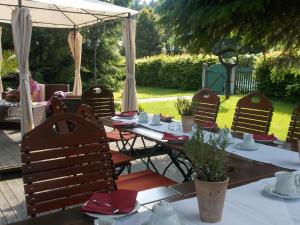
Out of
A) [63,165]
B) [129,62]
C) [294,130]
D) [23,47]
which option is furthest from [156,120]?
[129,62]

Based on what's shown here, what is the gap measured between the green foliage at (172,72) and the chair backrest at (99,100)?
10.4 metres

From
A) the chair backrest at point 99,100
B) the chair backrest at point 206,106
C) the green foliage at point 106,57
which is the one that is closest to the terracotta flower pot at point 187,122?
the chair backrest at point 206,106

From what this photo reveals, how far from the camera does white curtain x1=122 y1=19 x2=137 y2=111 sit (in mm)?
6781

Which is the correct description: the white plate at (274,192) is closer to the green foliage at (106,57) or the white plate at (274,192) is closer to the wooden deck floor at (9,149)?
the wooden deck floor at (9,149)

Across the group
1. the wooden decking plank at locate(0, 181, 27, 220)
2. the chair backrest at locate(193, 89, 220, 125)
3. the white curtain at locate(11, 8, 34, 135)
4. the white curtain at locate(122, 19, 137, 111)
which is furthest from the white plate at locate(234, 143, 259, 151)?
the white curtain at locate(122, 19, 137, 111)

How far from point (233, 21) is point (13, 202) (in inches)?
111

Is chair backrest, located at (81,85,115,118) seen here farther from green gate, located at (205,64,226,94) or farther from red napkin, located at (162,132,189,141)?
green gate, located at (205,64,226,94)

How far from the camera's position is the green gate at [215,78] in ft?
49.5

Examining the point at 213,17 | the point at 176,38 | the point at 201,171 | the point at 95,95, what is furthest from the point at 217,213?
the point at 95,95

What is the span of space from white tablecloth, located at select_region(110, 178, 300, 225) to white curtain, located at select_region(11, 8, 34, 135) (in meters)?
4.47

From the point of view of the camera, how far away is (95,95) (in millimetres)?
5000

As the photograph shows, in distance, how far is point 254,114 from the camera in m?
3.79

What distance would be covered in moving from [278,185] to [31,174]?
1304mm

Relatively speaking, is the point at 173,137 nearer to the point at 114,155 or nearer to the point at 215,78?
the point at 114,155
